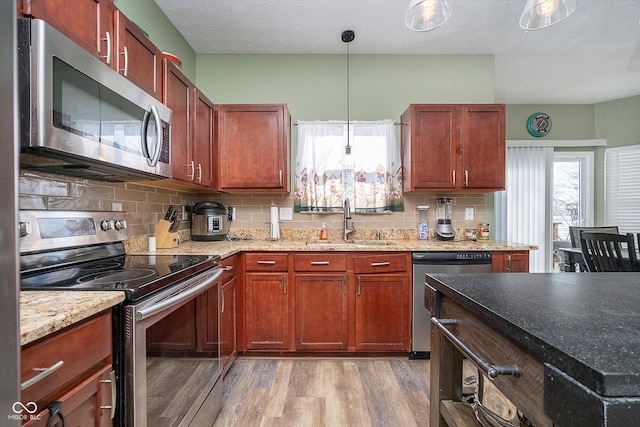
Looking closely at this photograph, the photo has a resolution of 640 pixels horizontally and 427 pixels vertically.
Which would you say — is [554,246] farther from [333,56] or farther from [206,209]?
[206,209]

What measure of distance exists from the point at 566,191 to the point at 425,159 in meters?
3.27

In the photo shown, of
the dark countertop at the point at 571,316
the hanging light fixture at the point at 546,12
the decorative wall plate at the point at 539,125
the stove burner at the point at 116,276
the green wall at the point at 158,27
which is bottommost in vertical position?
the stove burner at the point at 116,276

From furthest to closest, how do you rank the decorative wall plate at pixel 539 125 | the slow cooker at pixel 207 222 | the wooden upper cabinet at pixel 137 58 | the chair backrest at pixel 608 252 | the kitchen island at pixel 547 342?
1. the decorative wall plate at pixel 539 125
2. the slow cooker at pixel 207 222
3. the chair backrest at pixel 608 252
4. the wooden upper cabinet at pixel 137 58
5. the kitchen island at pixel 547 342

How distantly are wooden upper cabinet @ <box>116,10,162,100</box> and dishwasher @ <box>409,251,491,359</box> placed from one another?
7.01 ft

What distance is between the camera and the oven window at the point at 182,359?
1.18 m

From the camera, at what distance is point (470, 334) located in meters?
0.90

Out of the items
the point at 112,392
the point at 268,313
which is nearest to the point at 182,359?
the point at 112,392

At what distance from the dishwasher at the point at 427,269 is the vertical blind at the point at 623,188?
3350mm

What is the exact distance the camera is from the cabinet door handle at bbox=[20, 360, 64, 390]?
0.69m

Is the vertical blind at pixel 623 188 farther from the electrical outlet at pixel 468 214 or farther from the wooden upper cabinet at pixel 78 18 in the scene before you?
the wooden upper cabinet at pixel 78 18

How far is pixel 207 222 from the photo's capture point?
9.11 ft

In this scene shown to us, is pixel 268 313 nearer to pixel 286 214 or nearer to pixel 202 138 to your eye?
pixel 286 214

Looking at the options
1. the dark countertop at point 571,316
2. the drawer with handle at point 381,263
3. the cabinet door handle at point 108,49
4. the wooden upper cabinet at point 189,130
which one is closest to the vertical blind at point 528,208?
the drawer with handle at point 381,263

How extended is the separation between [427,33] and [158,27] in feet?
7.35
